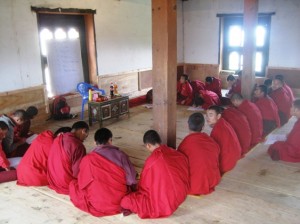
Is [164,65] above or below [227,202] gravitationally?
above

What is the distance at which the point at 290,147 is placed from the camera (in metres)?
4.12

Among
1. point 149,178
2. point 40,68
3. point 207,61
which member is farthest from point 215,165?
point 207,61

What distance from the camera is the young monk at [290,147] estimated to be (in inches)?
160

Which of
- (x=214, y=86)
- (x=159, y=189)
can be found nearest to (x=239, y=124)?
(x=159, y=189)

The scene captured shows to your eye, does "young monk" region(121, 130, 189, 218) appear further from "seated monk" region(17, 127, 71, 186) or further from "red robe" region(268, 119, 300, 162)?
"red robe" region(268, 119, 300, 162)

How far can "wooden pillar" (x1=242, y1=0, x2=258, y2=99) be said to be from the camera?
5.53 m

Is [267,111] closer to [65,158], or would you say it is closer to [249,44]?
[249,44]

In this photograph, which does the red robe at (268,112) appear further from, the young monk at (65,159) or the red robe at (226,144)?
the young monk at (65,159)

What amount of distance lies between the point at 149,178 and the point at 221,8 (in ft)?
23.4

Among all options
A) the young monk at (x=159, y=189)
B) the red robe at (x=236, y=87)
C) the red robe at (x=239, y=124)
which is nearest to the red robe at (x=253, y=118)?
the red robe at (x=239, y=124)

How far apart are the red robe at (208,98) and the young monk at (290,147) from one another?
114 inches

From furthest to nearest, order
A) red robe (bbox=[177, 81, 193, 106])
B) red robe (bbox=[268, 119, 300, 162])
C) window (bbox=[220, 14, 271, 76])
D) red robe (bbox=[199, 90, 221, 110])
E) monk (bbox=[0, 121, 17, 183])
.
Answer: window (bbox=[220, 14, 271, 76]) → red robe (bbox=[177, 81, 193, 106]) → red robe (bbox=[199, 90, 221, 110]) → red robe (bbox=[268, 119, 300, 162]) → monk (bbox=[0, 121, 17, 183])

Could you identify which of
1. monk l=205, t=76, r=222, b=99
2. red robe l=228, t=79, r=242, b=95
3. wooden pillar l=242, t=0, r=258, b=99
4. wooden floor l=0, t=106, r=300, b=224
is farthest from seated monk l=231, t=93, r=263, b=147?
monk l=205, t=76, r=222, b=99

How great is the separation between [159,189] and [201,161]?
572 millimetres
